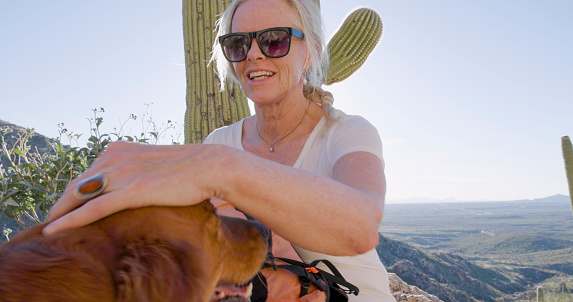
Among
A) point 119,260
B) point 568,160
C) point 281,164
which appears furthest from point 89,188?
point 568,160

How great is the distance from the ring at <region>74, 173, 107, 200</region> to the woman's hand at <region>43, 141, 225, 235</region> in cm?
1

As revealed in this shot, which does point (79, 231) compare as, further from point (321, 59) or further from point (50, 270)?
point (321, 59)

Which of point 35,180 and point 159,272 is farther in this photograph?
point 35,180

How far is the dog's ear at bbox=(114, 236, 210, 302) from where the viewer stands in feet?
2.63

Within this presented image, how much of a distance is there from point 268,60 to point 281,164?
1.20 metres

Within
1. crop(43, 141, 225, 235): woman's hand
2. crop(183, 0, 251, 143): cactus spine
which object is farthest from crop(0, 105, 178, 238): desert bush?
crop(43, 141, 225, 235): woman's hand

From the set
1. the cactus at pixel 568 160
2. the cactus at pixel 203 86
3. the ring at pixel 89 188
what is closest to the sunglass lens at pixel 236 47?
the ring at pixel 89 188

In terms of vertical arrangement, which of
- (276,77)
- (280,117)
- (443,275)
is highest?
(276,77)

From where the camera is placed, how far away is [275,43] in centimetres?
212

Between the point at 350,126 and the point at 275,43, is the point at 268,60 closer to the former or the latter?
the point at 275,43

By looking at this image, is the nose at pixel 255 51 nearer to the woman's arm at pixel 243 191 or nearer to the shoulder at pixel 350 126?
the shoulder at pixel 350 126

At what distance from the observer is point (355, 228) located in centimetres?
110

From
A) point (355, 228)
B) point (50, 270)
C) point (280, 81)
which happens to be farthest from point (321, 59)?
point (50, 270)

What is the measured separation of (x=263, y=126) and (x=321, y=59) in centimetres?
62
